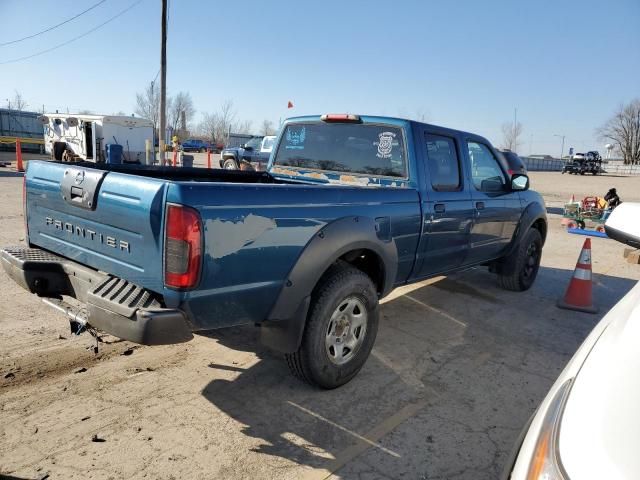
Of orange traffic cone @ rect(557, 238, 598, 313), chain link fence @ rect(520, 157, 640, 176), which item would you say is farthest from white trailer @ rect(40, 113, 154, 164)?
chain link fence @ rect(520, 157, 640, 176)

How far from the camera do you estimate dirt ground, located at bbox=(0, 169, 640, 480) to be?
8.30ft

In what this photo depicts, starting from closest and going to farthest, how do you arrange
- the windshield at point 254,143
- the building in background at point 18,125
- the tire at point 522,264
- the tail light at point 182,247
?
the tail light at point 182,247
the tire at point 522,264
the windshield at point 254,143
the building in background at point 18,125

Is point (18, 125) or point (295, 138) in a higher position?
point (18, 125)

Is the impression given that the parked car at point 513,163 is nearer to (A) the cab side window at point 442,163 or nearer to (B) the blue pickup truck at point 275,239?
(B) the blue pickup truck at point 275,239

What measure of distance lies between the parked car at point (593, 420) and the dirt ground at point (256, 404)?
1.20 meters

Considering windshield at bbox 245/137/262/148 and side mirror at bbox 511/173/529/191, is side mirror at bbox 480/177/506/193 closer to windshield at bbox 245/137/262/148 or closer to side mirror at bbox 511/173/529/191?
side mirror at bbox 511/173/529/191

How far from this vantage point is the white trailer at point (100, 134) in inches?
840

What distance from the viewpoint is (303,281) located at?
287cm

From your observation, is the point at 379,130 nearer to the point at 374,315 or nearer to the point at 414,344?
the point at 374,315

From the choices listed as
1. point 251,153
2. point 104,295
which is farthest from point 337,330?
point 251,153

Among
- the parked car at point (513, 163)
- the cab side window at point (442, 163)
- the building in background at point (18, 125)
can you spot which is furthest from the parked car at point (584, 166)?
the cab side window at point (442, 163)

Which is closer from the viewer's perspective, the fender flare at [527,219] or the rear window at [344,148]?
the rear window at [344,148]

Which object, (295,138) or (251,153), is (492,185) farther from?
(251,153)

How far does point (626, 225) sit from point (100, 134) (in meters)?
22.7
